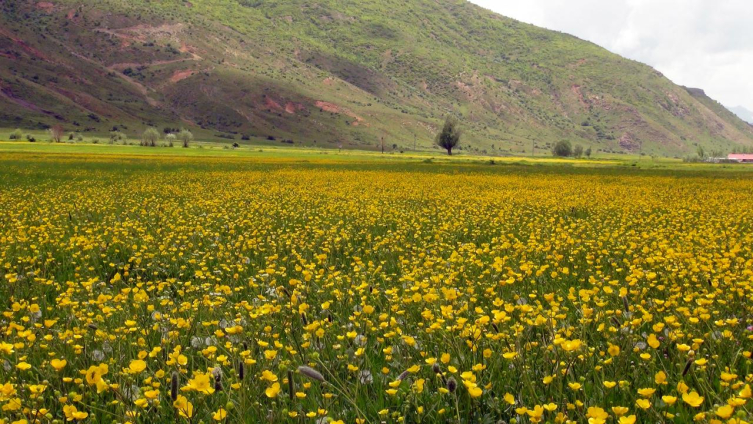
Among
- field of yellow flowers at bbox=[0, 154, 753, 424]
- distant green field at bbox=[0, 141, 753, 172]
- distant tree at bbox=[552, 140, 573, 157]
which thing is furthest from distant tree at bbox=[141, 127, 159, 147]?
distant tree at bbox=[552, 140, 573, 157]

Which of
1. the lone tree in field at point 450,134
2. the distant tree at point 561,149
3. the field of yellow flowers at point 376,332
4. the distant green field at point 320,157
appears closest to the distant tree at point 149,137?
the distant green field at point 320,157

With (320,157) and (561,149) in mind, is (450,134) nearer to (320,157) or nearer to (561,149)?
(561,149)

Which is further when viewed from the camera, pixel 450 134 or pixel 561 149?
pixel 561 149

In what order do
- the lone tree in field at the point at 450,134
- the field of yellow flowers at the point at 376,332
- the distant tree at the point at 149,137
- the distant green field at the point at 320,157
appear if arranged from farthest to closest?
1. the lone tree in field at the point at 450,134
2. the distant tree at the point at 149,137
3. the distant green field at the point at 320,157
4. the field of yellow flowers at the point at 376,332

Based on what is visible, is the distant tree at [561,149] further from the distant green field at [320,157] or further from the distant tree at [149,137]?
the distant tree at [149,137]

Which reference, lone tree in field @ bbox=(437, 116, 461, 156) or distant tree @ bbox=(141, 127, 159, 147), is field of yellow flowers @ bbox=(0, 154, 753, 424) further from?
lone tree in field @ bbox=(437, 116, 461, 156)

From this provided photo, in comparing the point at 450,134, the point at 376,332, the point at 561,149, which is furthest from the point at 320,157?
the point at 561,149

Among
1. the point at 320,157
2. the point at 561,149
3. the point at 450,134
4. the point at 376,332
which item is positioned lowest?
the point at 376,332

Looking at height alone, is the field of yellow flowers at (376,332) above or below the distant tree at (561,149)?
below

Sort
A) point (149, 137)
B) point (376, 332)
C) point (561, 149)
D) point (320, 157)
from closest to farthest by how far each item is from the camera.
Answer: point (376, 332), point (320, 157), point (149, 137), point (561, 149)

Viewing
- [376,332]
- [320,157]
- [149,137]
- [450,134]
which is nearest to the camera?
[376,332]

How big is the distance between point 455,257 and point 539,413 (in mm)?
5830

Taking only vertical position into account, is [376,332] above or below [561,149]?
below

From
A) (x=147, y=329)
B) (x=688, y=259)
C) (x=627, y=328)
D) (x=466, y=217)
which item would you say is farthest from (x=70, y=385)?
(x=466, y=217)
